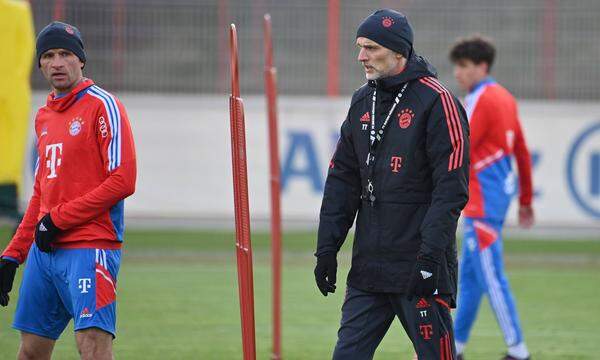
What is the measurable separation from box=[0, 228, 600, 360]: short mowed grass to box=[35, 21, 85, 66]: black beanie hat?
A: 2.97 m

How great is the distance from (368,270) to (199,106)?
12.4 metres

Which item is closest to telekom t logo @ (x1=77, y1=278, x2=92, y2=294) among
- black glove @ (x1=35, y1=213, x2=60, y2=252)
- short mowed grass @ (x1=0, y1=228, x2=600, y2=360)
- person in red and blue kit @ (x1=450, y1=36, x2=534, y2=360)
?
black glove @ (x1=35, y1=213, x2=60, y2=252)

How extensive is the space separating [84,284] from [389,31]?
6.43 feet

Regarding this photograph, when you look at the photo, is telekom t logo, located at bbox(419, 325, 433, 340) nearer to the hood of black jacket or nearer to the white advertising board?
the hood of black jacket

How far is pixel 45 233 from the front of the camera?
6.00m

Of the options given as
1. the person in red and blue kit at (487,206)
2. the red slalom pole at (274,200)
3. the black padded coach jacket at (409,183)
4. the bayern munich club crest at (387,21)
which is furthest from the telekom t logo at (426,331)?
the person in red and blue kit at (487,206)

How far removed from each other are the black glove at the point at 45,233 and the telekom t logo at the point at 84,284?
25 centimetres

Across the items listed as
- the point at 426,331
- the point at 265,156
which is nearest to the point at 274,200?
the point at 426,331

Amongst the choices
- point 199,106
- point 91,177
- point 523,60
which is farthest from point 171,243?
point 91,177

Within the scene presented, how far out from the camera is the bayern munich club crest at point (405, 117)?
5.84m

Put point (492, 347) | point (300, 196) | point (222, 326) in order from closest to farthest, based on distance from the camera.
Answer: point (492, 347), point (222, 326), point (300, 196)

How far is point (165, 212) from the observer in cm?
1786

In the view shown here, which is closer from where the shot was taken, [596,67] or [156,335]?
[156,335]

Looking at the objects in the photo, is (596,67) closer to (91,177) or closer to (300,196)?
(300,196)
